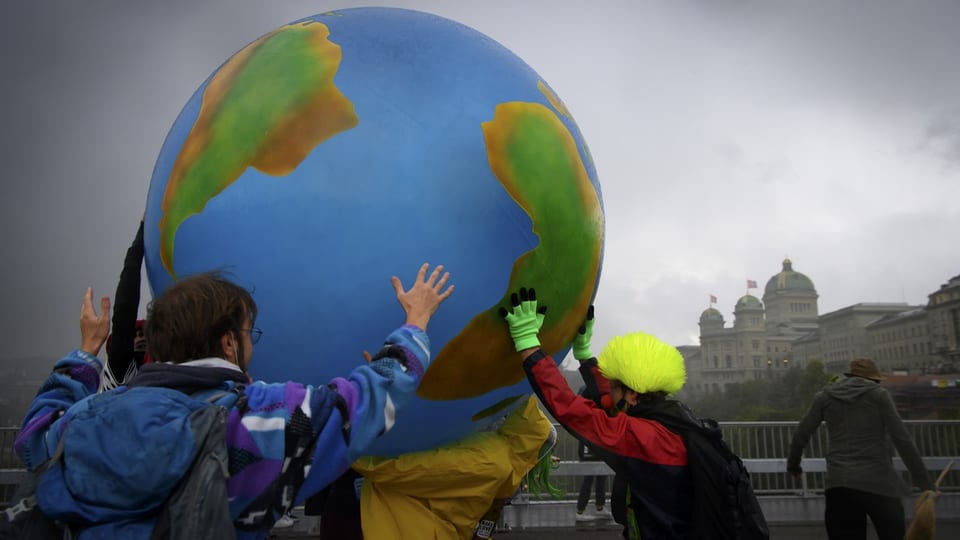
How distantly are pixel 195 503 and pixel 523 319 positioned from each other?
1.29 m

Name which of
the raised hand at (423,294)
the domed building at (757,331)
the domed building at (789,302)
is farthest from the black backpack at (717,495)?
the domed building at (789,302)

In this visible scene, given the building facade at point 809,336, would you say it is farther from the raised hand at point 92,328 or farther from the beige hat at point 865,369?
the raised hand at point 92,328

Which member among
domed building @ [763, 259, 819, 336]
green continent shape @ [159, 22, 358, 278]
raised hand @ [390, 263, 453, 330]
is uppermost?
domed building @ [763, 259, 819, 336]

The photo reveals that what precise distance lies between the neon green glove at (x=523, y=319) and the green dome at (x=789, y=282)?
103 m

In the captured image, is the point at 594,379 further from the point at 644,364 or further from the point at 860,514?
the point at 860,514

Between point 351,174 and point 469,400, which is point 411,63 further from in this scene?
point 469,400

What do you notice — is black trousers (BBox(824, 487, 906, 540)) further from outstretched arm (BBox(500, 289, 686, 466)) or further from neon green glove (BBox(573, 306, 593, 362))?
outstretched arm (BBox(500, 289, 686, 466))

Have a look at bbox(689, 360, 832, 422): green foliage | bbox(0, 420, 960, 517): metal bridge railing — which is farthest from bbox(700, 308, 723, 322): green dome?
bbox(0, 420, 960, 517): metal bridge railing

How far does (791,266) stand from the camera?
98688 millimetres

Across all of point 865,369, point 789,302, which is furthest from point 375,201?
point 789,302

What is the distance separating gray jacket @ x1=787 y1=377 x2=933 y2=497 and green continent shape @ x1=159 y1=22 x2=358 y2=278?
4.05 metres

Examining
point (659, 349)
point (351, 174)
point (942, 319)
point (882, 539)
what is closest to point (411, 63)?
point (351, 174)

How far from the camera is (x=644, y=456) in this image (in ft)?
8.48

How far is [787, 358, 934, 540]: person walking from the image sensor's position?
14.5 ft
